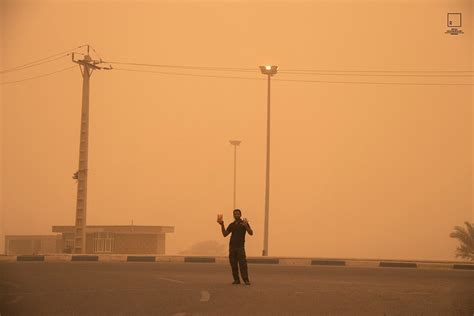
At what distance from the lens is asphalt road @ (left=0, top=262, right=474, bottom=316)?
1173 centimetres

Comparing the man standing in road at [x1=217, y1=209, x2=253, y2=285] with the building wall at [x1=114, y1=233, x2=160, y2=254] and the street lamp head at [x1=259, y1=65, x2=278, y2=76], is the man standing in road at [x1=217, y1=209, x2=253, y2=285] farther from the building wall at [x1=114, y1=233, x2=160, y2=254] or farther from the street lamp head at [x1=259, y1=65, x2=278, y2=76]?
the building wall at [x1=114, y1=233, x2=160, y2=254]

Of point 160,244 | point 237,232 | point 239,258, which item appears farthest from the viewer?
point 160,244

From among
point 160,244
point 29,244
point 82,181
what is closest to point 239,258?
point 82,181

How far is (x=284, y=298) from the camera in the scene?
13438 millimetres

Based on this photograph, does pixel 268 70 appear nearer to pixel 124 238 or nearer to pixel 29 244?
pixel 124 238

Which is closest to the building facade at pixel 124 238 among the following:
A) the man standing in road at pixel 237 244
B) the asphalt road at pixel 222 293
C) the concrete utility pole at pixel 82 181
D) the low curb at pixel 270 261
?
the concrete utility pole at pixel 82 181

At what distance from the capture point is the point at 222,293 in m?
14.2

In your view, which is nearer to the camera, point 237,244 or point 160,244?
point 237,244

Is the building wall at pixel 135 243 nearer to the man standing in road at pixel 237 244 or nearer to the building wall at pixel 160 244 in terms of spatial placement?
the building wall at pixel 160 244

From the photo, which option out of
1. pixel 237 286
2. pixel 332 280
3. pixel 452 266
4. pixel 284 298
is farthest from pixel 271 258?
pixel 284 298

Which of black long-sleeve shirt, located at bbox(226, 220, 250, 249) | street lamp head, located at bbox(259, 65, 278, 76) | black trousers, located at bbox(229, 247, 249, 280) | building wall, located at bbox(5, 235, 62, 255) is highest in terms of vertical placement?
street lamp head, located at bbox(259, 65, 278, 76)

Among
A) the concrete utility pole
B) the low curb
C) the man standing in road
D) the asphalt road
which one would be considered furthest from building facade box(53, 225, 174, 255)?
the man standing in road

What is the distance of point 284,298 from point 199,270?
8321 mm

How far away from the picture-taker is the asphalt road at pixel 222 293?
462 inches
